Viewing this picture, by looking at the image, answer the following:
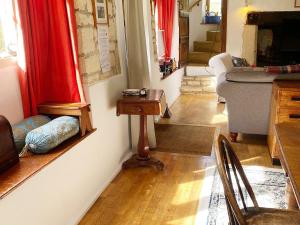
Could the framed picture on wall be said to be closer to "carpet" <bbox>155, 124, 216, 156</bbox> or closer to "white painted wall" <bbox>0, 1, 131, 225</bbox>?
"white painted wall" <bbox>0, 1, 131, 225</bbox>

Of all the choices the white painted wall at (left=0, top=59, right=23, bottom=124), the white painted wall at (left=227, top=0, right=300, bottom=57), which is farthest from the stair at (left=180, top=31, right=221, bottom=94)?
the white painted wall at (left=0, top=59, right=23, bottom=124)

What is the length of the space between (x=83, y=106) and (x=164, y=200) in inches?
38.8

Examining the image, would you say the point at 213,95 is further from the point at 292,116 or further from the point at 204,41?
the point at 292,116

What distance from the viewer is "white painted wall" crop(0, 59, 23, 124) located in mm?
1847

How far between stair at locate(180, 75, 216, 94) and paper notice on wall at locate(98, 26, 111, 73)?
3958mm

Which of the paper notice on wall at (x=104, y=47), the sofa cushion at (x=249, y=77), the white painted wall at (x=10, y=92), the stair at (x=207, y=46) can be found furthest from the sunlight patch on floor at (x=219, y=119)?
the stair at (x=207, y=46)

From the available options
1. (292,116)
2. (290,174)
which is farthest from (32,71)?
(292,116)

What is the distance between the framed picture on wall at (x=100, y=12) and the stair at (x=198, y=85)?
4.04m

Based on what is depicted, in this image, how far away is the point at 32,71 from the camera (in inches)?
80.9

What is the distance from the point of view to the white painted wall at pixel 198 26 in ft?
26.6

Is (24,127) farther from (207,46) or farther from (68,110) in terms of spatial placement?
(207,46)

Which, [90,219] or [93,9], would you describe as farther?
[93,9]

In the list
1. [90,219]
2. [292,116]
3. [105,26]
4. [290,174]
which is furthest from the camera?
[292,116]

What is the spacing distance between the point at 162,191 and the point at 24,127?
1245mm
